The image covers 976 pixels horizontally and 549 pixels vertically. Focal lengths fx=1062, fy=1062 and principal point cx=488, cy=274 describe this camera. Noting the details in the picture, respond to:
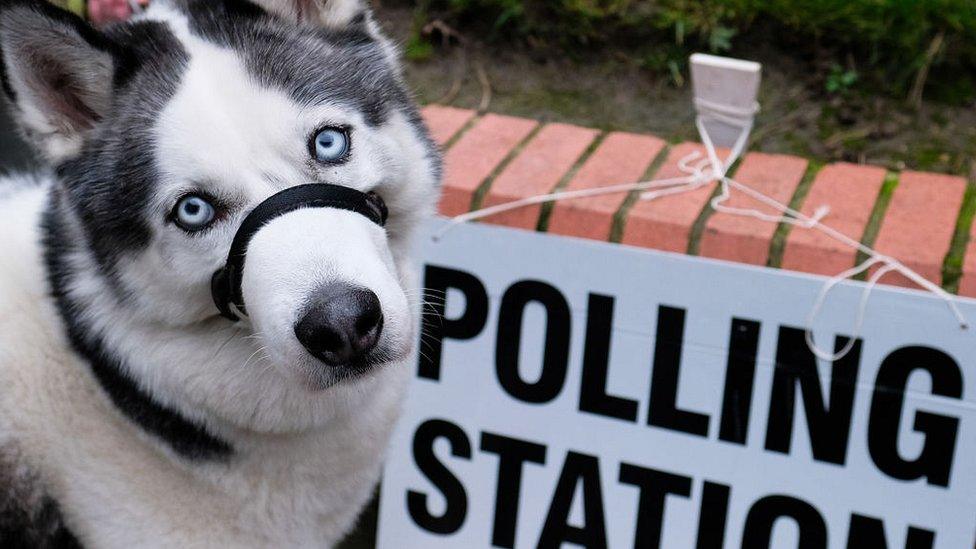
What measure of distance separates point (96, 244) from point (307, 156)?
44cm

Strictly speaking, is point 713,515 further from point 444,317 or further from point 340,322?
point 340,322

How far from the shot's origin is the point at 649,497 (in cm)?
258

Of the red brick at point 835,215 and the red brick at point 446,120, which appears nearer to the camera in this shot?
the red brick at point 835,215

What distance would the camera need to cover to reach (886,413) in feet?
7.81

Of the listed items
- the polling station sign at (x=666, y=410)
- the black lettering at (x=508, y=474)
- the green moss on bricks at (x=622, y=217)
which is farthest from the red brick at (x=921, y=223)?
the black lettering at (x=508, y=474)

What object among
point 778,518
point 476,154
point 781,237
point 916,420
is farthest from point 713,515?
point 476,154

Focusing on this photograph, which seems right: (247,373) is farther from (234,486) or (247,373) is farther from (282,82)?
(282,82)

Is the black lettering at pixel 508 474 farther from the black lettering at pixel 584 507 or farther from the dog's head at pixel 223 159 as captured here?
the dog's head at pixel 223 159

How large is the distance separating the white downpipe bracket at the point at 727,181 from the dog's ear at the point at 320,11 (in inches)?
31.8

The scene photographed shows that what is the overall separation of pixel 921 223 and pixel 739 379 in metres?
0.62

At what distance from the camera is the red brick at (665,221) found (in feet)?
8.64

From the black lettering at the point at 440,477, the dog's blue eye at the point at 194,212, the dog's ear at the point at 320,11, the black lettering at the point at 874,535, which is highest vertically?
the dog's ear at the point at 320,11

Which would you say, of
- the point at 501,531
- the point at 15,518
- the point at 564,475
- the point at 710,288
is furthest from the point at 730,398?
the point at 15,518

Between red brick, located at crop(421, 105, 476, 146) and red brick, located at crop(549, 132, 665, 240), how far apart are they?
44 cm
